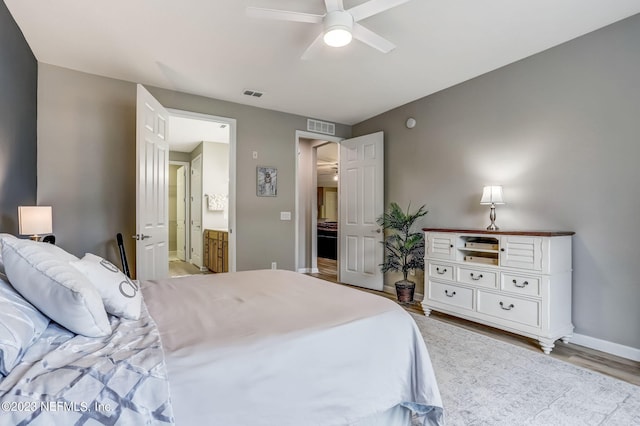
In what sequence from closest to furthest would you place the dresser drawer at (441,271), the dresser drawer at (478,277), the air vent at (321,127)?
the dresser drawer at (478,277) < the dresser drawer at (441,271) < the air vent at (321,127)

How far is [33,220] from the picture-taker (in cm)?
245

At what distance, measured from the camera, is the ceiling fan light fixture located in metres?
2.10

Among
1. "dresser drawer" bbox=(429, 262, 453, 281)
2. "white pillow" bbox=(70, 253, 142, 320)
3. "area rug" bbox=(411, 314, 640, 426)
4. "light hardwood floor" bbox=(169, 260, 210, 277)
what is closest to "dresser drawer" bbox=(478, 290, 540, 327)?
"area rug" bbox=(411, 314, 640, 426)

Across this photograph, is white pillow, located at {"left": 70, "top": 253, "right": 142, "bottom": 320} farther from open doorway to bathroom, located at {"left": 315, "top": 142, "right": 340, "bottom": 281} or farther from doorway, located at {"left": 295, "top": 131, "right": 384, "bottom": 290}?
open doorway to bathroom, located at {"left": 315, "top": 142, "right": 340, "bottom": 281}

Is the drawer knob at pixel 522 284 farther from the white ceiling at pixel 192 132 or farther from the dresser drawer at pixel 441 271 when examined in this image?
the white ceiling at pixel 192 132

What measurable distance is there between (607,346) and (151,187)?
4374 millimetres

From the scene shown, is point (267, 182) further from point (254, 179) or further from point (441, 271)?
point (441, 271)

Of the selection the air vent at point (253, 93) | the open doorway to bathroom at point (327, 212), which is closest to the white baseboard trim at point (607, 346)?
the open doorway to bathroom at point (327, 212)

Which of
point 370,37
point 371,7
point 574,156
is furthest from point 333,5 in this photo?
point 574,156

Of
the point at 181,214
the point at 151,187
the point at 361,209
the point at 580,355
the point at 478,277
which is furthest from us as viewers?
the point at 181,214

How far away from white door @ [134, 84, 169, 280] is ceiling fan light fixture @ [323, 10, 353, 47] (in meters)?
1.98

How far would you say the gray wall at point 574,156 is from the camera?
101 inches

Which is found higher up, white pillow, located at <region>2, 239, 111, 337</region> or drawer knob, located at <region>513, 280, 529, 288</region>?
white pillow, located at <region>2, 239, 111, 337</region>

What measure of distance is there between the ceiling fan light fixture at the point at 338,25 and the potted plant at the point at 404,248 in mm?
2466
